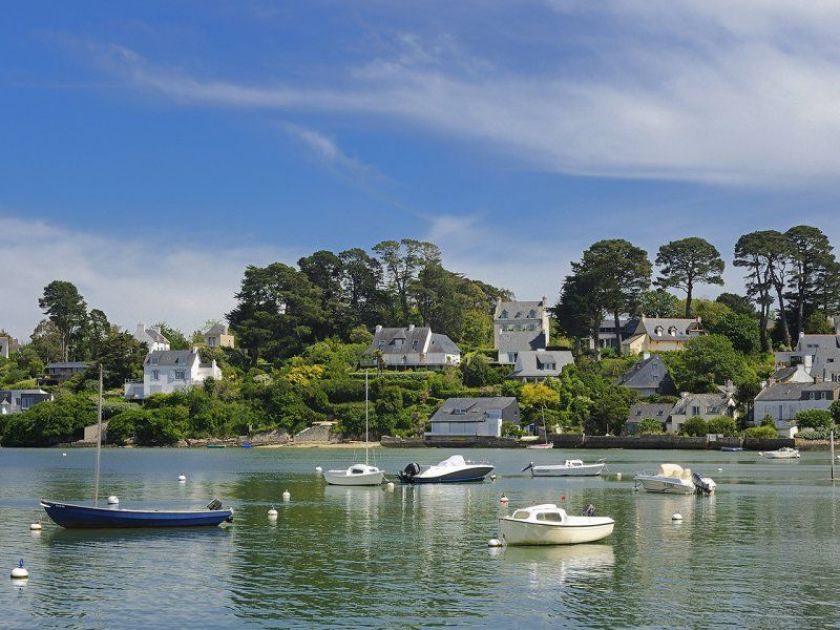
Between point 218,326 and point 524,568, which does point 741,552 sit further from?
point 218,326

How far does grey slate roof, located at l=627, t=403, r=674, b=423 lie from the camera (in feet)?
385

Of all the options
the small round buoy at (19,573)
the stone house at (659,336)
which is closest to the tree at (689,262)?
the stone house at (659,336)

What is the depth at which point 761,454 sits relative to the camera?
101m

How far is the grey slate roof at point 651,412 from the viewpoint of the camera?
385 ft

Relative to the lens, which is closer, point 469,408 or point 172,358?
point 469,408

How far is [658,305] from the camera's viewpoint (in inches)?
6309

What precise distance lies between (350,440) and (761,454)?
156 ft

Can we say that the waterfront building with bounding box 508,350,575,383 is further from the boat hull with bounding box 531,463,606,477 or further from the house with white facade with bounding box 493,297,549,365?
the boat hull with bounding box 531,463,606,477

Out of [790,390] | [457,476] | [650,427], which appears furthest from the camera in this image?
[650,427]

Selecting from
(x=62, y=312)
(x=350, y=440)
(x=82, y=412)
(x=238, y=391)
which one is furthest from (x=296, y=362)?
(x=62, y=312)

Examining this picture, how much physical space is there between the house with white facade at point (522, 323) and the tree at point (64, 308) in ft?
228

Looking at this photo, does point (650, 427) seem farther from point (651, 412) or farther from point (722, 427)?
point (722, 427)

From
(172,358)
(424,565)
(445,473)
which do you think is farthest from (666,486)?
(172,358)

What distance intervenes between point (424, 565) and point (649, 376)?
9769cm
